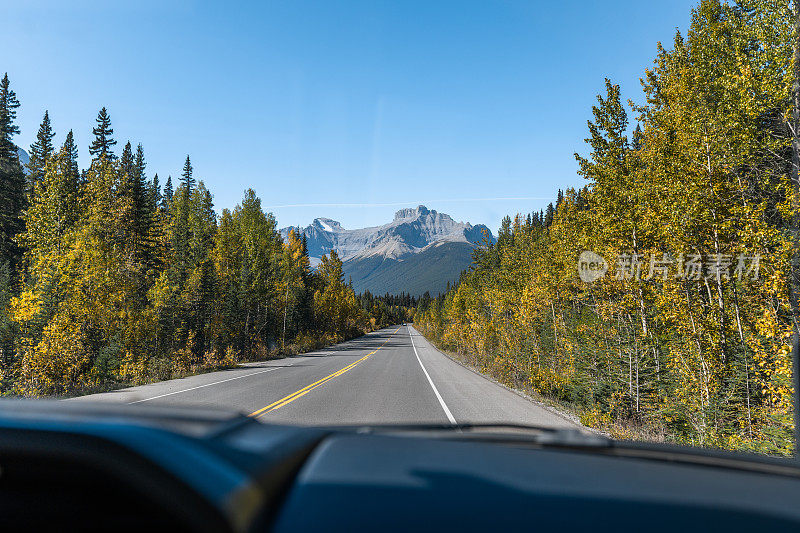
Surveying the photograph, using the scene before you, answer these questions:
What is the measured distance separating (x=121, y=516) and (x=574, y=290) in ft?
57.2

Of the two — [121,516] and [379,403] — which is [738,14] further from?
[121,516]

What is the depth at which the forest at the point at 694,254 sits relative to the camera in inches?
330

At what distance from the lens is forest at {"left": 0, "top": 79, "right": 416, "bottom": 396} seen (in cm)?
1585

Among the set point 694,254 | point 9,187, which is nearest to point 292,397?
point 694,254

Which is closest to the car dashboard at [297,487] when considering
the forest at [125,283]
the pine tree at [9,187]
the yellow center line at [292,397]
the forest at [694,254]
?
the forest at [694,254]

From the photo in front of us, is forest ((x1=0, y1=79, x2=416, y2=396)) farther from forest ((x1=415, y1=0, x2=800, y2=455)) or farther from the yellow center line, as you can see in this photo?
forest ((x1=415, y1=0, x2=800, y2=455))

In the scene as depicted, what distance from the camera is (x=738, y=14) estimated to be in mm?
15891

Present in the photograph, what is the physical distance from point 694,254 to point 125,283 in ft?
71.8

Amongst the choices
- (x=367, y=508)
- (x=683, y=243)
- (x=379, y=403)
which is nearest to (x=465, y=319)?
(x=379, y=403)

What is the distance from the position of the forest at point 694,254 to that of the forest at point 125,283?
16094 mm

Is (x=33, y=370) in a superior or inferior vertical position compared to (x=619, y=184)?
inferior

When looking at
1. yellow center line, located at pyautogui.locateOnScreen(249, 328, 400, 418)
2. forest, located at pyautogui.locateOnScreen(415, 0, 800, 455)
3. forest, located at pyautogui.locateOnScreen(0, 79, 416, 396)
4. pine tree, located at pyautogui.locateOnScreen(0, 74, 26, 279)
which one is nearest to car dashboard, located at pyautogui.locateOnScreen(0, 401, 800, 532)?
forest, located at pyautogui.locateOnScreen(415, 0, 800, 455)

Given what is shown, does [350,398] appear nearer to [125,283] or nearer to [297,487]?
[297,487]

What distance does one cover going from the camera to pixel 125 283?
64.5 ft
